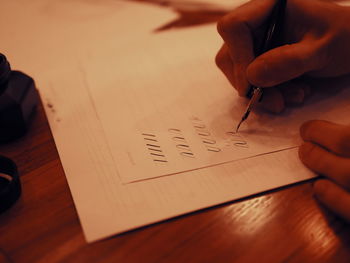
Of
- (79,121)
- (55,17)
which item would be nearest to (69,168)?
(79,121)

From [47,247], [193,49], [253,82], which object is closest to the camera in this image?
[47,247]

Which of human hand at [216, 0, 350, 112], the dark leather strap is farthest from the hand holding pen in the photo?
the dark leather strap

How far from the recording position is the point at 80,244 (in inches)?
15.1

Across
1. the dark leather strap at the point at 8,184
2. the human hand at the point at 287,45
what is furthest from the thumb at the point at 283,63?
the dark leather strap at the point at 8,184

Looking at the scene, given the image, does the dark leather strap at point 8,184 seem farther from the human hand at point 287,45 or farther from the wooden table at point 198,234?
the human hand at point 287,45

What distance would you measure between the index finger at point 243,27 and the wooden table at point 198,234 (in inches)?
8.4

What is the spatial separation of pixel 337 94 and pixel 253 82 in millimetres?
187

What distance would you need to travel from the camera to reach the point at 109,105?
0.57m

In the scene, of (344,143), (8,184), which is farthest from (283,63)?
(8,184)

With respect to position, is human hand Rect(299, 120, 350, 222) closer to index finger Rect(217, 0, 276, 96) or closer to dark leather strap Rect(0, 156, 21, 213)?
index finger Rect(217, 0, 276, 96)

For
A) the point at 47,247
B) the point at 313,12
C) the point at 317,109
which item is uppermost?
the point at 313,12

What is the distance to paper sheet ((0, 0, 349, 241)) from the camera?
0.42 m

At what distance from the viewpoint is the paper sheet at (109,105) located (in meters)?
0.42

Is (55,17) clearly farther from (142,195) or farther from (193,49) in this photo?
(142,195)
